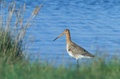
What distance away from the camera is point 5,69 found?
891 centimetres

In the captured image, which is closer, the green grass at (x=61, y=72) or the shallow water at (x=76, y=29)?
the green grass at (x=61, y=72)

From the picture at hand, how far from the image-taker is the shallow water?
15195 millimetres

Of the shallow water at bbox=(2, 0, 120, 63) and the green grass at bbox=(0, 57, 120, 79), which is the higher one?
the shallow water at bbox=(2, 0, 120, 63)

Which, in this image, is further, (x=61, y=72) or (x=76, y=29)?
(x=76, y=29)

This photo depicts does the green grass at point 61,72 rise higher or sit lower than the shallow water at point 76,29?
lower

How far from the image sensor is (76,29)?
773 inches

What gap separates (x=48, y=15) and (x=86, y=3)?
891 centimetres

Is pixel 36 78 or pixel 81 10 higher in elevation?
pixel 81 10

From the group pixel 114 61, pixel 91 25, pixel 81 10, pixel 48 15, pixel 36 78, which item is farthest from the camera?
pixel 81 10

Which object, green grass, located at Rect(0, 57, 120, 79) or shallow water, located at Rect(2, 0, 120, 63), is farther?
shallow water, located at Rect(2, 0, 120, 63)

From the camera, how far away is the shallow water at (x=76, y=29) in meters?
15.2

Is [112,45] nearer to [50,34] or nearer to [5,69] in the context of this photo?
[50,34]

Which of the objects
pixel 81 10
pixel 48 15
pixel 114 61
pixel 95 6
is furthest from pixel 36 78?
pixel 95 6

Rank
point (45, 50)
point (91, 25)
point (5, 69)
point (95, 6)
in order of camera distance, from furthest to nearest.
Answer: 1. point (95, 6)
2. point (91, 25)
3. point (45, 50)
4. point (5, 69)
